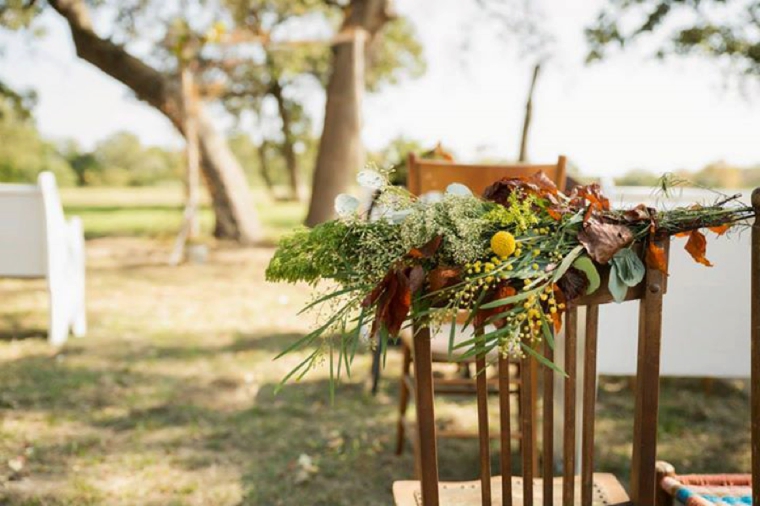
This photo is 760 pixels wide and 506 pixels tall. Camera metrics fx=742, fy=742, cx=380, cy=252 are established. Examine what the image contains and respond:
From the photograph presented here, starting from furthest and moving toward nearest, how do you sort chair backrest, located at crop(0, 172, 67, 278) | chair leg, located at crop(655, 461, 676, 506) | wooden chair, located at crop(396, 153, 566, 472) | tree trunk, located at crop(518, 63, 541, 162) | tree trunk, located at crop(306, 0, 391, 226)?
tree trunk, located at crop(306, 0, 391, 226), chair backrest, located at crop(0, 172, 67, 278), tree trunk, located at crop(518, 63, 541, 162), wooden chair, located at crop(396, 153, 566, 472), chair leg, located at crop(655, 461, 676, 506)

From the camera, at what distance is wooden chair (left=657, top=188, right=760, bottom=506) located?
1.34 m

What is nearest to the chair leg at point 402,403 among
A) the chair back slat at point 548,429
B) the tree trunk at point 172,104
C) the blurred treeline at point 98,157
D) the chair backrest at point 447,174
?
the chair backrest at point 447,174

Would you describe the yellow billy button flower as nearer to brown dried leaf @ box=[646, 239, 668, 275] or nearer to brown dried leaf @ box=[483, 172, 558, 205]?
brown dried leaf @ box=[483, 172, 558, 205]

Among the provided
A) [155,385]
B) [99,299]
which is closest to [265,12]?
[99,299]

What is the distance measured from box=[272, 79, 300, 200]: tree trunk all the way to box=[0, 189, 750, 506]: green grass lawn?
55.1 feet

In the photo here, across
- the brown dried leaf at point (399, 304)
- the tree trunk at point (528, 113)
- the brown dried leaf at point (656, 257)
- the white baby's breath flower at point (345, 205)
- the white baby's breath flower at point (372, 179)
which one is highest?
the tree trunk at point (528, 113)

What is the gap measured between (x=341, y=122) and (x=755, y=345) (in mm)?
9396

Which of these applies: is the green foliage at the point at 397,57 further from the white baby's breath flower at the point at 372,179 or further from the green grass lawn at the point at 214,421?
the white baby's breath flower at the point at 372,179

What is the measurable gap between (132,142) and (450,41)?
18.0 meters

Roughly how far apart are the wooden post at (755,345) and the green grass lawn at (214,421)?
69.0 inches

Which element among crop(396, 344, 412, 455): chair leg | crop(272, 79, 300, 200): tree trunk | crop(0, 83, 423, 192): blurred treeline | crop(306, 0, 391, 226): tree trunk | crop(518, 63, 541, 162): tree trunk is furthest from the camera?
crop(0, 83, 423, 192): blurred treeline

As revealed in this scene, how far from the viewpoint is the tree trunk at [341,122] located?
1046 centimetres

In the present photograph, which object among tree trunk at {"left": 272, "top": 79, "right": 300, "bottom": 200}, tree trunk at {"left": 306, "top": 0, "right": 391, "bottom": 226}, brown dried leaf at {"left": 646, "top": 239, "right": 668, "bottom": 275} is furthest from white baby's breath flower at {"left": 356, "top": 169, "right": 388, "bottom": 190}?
tree trunk at {"left": 272, "top": 79, "right": 300, "bottom": 200}

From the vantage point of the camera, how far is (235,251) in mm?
9609
